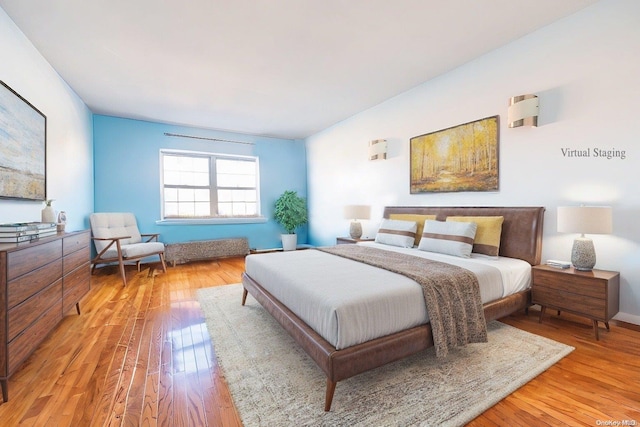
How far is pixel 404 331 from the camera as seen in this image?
5.31 ft

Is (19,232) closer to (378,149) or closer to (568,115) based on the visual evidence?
(378,149)

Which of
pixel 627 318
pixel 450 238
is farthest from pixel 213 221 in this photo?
pixel 627 318

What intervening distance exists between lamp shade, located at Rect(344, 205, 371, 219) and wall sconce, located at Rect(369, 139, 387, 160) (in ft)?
2.65

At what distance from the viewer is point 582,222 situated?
6.93 feet

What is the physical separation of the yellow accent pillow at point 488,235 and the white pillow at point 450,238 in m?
0.09

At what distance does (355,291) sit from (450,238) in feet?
5.48

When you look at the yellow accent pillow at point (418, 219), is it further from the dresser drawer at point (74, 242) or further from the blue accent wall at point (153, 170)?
the dresser drawer at point (74, 242)

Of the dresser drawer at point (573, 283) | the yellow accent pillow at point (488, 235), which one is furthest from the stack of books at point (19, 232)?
the dresser drawer at point (573, 283)

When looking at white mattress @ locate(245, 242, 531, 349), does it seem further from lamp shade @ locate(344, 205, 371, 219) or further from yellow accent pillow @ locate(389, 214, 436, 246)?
lamp shade @ locate(344, 205, 371, 219)

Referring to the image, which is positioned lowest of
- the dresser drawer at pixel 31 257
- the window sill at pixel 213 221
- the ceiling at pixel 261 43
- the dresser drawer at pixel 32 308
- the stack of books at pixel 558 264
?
the dresser drawer at pixel 32 308

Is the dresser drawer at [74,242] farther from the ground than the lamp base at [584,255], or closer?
farther from the ground

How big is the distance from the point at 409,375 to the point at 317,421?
0.66 m

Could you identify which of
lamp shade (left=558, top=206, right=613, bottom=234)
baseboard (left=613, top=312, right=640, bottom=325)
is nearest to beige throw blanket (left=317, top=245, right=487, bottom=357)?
lamp shade (left=558, top=206, right=613, bottom=234)

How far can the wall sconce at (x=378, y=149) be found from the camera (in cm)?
427
